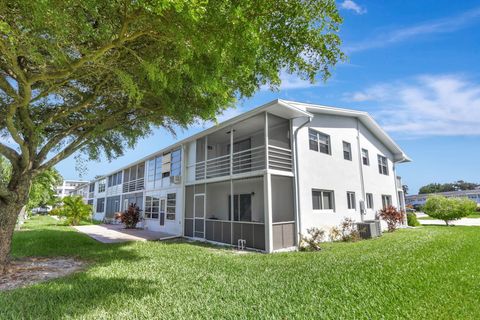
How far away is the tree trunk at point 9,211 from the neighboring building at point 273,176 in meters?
8.12

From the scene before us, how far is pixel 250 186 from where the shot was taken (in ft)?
51.6

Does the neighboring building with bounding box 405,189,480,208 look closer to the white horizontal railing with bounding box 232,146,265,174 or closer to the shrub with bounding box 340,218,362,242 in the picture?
the shrub with bounding box 340,218,362,242

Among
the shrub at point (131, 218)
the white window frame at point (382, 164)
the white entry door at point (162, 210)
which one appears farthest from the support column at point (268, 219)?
the shrub at point (131, 218)

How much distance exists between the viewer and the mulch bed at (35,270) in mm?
7238

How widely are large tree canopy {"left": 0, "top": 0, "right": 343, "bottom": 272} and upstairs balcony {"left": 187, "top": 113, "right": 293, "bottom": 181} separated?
13.5 feet

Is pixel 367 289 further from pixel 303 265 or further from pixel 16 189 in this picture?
pixel 16 189

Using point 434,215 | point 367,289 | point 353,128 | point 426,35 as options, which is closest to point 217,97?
point 367,289

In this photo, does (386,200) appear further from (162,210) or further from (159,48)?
(159,48)

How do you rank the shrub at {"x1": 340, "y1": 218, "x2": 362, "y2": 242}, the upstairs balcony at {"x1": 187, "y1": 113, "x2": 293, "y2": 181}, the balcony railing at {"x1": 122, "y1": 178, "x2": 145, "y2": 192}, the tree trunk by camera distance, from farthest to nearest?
the balcony railing at {"x1": 122, "y1": 178, "x2": 145, "y2": 192} < the shrub at {"x1": 340, "y1": 218, "x2": 362, "y2": 242} < the upstairs balcony at {"x1": 187, "y1": 113, "x2": 293, "y2": 181} < the tree trunk

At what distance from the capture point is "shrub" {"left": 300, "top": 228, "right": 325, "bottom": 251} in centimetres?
1168

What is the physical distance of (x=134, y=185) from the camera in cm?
2695

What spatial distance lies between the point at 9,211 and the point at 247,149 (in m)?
11.2

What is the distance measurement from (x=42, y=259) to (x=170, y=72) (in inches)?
358

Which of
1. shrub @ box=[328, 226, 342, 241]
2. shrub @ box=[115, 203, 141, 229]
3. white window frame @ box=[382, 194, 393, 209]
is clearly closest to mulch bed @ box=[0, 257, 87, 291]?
shrub @ box=[328, 226, 342, 241]
